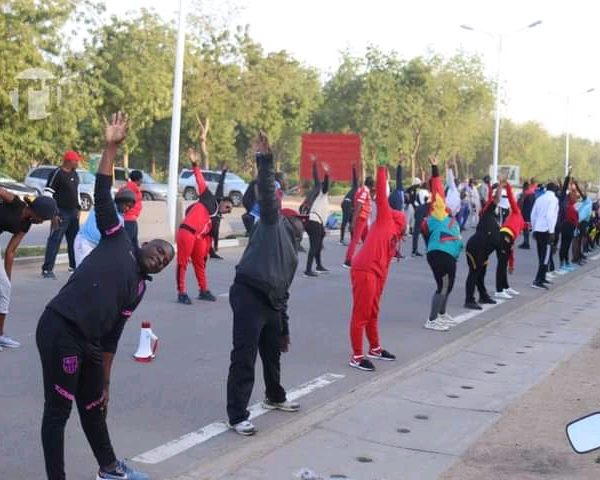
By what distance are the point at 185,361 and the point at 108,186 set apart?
4051 mm

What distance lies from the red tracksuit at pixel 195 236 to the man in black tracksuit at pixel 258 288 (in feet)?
17.6

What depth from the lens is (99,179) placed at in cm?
509

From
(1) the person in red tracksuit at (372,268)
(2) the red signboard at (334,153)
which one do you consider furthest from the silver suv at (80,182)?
(1) the person in red tracksuit at (372,268)

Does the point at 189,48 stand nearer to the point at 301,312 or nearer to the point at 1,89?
the point at 1,89

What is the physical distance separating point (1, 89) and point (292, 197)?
24.1 m

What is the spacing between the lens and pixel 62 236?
14008mm

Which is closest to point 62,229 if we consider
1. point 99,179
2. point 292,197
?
point 99,179

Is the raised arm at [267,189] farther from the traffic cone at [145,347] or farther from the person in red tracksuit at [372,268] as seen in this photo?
the traffic cone at [145,347]

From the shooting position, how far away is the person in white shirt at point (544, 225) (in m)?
16.6

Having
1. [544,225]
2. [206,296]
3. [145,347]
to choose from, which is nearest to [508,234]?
[544,225]

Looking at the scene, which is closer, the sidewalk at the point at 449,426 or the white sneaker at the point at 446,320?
the sidewalk at the point at 449,426

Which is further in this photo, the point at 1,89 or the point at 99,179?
the point at 1,89

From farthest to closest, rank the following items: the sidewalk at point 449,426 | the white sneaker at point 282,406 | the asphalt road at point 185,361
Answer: the white sneaker at point 282,406
the asphalt road at point 185,361
the sidewalk at point 449,426

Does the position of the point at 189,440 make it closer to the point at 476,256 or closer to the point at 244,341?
the point at 244,341
